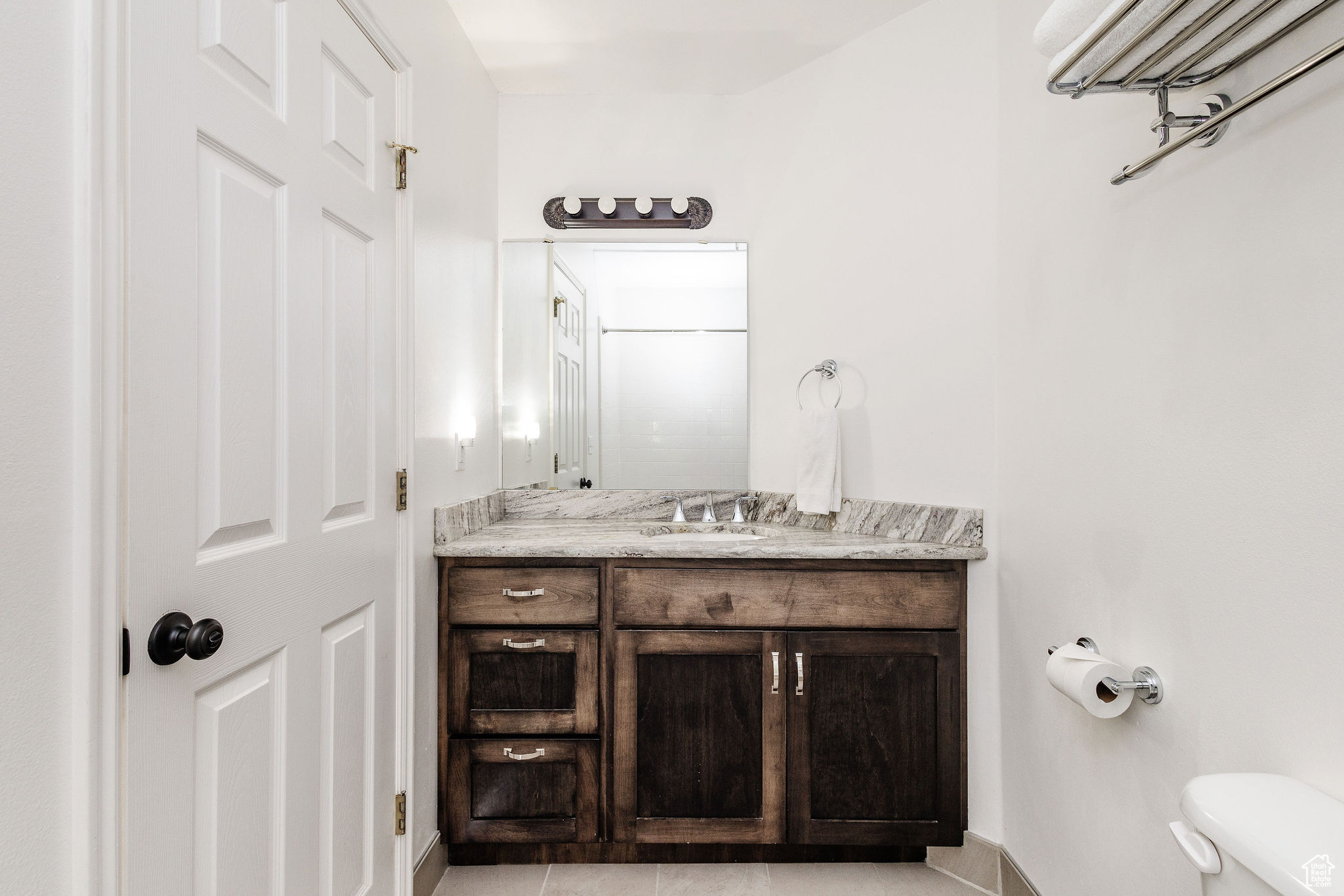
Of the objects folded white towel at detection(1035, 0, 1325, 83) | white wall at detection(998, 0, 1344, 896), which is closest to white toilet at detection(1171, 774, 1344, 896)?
white wall at detection(998, 0, 1344, 896)

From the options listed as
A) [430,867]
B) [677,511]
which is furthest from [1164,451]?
[430,867]

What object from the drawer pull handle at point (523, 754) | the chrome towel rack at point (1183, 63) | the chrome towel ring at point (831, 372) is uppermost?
the chrome towel rack at point (1183, 63)

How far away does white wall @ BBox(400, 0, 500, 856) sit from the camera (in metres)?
1.74

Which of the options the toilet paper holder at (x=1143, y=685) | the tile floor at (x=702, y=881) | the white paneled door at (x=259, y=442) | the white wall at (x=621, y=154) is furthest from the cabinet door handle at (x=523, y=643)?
the white wall at (x=621, y=154)

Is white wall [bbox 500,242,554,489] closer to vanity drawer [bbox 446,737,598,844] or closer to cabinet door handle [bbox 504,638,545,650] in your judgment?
cabinet door handle [bbox 504,638,545,650]

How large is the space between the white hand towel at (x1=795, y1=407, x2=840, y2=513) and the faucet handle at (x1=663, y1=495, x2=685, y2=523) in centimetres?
44

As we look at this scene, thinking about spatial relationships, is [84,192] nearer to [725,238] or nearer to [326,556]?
[326,556]

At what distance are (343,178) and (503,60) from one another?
1.17 metres

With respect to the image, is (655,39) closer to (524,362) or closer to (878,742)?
(524,362)

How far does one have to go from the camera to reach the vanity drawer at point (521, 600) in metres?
1.90

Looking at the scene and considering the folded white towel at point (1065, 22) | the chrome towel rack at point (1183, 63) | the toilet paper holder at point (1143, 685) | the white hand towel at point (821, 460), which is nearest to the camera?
the chrome towel rack at point (1183, 63)

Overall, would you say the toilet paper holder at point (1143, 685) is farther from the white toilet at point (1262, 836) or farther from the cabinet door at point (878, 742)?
the cabinet door at point (878, 742)

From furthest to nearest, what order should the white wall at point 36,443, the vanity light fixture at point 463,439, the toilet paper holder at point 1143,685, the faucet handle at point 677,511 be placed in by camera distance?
the faucet handle at point 677,511 < the vanity light fixture at point 463,439 < the toilet paper holder at point 1143,685 < the white wall at point 36,443

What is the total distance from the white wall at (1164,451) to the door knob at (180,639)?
57.5 inches
